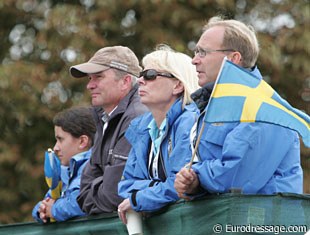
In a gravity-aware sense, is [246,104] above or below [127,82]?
below

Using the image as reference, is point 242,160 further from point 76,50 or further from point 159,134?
point 76,50

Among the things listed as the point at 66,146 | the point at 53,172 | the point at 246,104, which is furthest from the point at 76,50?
the point at 246,104

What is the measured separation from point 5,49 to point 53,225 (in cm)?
735

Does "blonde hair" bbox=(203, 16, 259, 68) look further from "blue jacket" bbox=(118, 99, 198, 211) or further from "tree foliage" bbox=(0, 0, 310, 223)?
"tree foliage" bbox=(0, 0, 310, 223)

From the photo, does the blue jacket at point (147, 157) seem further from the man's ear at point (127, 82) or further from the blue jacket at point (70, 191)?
Answer: the blue jacket at point (70, 191)

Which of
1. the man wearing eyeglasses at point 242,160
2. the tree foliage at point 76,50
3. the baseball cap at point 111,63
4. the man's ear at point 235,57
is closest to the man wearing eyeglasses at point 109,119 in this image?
the baseball cap at point 111,63

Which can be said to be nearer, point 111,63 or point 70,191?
point 111,63

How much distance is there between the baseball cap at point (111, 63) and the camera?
909 centimetres

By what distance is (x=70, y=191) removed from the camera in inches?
369

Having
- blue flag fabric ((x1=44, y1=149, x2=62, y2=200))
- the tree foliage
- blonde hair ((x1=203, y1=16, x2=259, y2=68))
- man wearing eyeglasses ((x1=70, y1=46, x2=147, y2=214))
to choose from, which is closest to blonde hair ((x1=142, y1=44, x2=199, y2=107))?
blonde hair ((x1=203, y1=16, x2=259, y2=68))

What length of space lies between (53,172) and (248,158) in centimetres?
308

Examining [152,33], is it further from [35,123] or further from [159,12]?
[35,123]

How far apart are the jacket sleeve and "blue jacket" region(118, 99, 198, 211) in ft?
1.49

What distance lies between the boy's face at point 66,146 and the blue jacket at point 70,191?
0.21 metres
